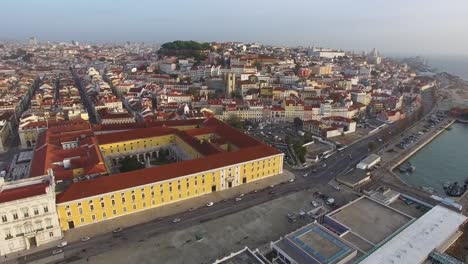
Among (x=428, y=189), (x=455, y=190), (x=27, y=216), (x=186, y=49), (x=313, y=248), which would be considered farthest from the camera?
(x=186, y=49)

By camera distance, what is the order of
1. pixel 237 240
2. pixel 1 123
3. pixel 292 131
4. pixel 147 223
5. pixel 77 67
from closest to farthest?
pixel 237 240 < pixel 147 223 < pixel 1 123 < pixel 292 131 < pixel 77 67

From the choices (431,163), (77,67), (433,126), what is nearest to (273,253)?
(431,163)

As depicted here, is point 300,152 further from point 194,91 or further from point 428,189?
point 194,91

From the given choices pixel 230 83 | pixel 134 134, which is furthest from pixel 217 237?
pixel 230 83

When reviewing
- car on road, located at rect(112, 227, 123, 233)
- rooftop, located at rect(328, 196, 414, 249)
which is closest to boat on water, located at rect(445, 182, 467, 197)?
rooftop, located at rect(328, 196, 414, 249)

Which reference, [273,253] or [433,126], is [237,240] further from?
[433,126]

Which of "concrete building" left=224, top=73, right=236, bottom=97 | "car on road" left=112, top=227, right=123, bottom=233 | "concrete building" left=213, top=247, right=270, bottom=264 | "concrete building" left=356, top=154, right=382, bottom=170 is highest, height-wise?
"concrete building" left=224, top=73, right=236, bottom=97

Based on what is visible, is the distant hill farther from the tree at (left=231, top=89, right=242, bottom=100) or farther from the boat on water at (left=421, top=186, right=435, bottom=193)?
the boat on water at (left=421, top=186, right=435, bottom=193)
